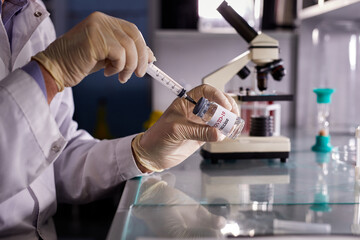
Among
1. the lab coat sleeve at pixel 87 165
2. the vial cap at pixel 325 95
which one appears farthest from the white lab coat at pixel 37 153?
the vial cap at pixel 325 95

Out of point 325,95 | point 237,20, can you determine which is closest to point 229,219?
point 237,20

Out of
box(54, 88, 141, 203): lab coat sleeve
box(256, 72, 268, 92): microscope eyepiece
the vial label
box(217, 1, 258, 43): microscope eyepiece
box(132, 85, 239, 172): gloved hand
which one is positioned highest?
box(217, 1, 258, 43): microscope eyepiece

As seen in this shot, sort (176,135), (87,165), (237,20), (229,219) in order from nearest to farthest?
(229,219) → (176,135) → (87,165) → (237,20)

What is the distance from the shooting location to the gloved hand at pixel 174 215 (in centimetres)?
83

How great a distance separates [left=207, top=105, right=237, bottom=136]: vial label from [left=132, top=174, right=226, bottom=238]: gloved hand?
0.19 m

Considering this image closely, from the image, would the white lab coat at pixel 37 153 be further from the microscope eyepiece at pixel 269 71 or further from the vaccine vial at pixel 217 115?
the microscope eyepiece at pixel 269 71

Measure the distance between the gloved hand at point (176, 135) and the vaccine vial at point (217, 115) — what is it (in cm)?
7

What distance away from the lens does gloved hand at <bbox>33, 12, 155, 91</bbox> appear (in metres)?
1.00

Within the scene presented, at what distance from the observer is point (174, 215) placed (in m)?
0.92

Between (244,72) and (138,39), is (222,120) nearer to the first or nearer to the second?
(138,39)

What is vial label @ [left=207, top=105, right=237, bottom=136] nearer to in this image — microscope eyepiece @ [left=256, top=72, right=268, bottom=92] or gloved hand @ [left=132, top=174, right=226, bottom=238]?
gloved hand @ [left=132, top=174, right=226, bottom=238]

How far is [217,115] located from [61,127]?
683mm

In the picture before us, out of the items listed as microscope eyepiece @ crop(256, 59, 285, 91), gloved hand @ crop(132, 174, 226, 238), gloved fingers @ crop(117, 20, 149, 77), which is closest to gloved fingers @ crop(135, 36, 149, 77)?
gloved fingers @ crop(117, 20, 149, 77)

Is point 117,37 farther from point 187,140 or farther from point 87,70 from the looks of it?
point 187,140
